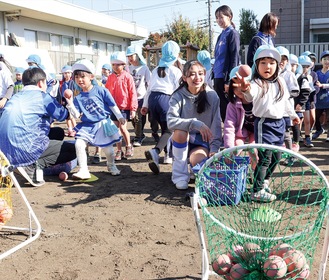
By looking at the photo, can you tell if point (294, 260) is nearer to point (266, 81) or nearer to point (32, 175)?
point (266, 81)

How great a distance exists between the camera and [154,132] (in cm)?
659

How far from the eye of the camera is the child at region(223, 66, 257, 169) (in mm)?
4160

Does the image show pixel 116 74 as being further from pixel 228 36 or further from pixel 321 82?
pixel 321 82

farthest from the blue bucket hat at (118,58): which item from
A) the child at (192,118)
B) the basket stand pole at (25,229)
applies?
the basket stand pole at (25,229)

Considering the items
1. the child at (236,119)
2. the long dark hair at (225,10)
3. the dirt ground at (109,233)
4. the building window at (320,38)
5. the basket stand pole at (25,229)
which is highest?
the building window at (320,38)

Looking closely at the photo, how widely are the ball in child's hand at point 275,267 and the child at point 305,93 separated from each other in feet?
16.3

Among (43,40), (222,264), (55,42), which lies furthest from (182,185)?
(55,42)

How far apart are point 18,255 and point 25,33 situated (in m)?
17.8

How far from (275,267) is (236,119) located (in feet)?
8.38

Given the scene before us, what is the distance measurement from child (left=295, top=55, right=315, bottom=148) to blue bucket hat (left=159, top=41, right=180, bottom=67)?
89.9 inches

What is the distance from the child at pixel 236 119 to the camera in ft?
13.6

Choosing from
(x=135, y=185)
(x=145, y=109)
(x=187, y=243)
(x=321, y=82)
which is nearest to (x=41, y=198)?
(x=135, y=185)

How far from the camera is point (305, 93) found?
21.5 feet

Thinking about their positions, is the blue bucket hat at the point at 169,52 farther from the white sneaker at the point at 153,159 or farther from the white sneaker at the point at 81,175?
the white sneaker at the point at 81,175
